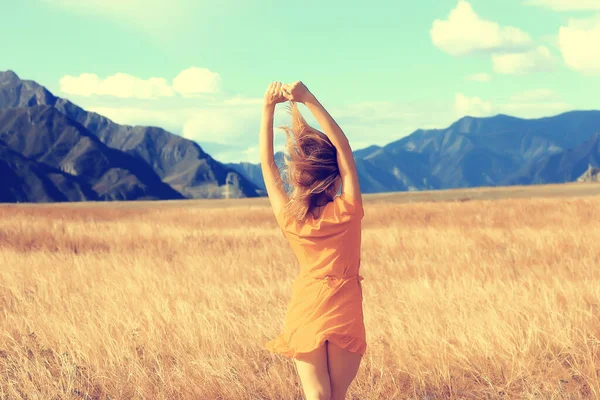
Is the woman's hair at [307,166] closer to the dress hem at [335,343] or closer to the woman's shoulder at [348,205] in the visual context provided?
the woman's shoulder at [348,205]

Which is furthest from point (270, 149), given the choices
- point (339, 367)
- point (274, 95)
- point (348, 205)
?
point (339, 367)

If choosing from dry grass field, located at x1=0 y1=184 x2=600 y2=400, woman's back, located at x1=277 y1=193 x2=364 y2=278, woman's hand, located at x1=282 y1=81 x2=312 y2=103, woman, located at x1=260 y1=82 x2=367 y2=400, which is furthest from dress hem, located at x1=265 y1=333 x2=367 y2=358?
dry grass field, located at x1=0 y1=184 x2=600 y2=400

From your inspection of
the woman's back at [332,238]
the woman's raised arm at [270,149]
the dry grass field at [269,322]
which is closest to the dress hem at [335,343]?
the woman's back at [332,238]

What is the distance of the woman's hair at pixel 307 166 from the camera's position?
129 inches

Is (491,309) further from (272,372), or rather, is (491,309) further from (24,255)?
(24,255)

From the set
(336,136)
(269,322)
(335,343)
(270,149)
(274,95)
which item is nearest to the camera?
(335,343)

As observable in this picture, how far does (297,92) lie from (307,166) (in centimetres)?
39

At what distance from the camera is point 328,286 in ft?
10.5

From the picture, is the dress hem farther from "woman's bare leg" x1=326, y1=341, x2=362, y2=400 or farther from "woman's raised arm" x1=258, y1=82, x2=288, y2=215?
"woman's raised arm" x1=258, y1=82, x2=288, y2=215

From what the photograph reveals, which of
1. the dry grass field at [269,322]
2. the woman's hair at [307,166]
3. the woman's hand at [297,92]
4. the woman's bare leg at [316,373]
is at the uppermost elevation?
the woman's hand at [297,92]

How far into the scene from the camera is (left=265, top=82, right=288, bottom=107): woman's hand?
11.4ft

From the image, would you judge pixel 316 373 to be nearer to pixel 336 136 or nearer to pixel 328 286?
pixel 328 286

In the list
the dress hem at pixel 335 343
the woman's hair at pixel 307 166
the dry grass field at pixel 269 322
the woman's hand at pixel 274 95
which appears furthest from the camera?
the dry grass field at pixel 269 322

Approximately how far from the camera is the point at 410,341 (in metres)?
5.76
